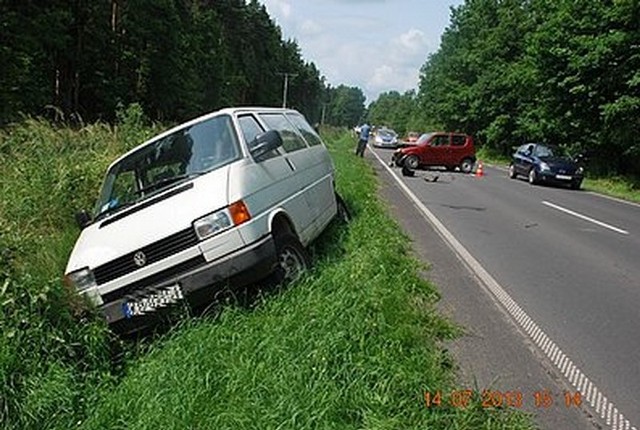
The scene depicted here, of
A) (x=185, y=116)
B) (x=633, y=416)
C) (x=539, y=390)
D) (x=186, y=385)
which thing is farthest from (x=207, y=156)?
(x=185, y=116)

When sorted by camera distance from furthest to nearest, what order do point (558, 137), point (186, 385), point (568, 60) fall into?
point (558, 137) → point (568, 60) → point (186, 385)

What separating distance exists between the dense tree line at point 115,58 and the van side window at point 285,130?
8425 mm

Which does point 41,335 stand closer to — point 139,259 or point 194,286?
point 139,259

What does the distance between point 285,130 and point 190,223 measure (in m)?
3.00

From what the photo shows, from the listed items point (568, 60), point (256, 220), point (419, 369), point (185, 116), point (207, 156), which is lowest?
point (185, 116)

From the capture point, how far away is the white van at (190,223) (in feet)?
15.6

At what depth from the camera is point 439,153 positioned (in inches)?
1014

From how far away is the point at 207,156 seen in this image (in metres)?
5.67

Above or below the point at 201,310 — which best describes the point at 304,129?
above

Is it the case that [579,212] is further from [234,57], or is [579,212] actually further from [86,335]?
[234,57]

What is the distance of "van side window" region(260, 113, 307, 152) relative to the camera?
6931 millimetres

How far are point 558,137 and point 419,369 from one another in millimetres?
27719

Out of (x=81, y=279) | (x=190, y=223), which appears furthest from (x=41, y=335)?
(x=190, y=223)

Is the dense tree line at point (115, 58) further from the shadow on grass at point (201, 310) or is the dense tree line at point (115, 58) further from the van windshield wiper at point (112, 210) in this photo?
the shadow on grass at point (201, 310)
